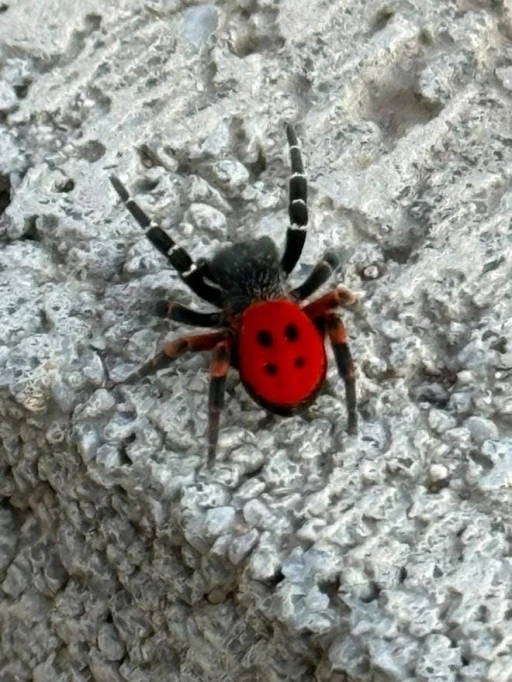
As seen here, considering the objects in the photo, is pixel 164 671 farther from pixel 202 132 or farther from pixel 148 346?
pixel 202 132

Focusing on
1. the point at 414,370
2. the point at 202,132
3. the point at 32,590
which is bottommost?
the point at 32,590

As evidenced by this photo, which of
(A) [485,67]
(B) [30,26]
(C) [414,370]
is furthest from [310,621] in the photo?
(B) [30,26]

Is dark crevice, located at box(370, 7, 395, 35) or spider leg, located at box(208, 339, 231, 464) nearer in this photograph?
spider leg, located at box(208, 339, 231, 464)

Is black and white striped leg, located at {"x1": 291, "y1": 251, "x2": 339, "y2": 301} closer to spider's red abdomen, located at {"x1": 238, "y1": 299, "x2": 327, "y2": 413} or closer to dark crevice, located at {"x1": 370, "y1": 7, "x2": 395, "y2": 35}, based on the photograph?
spider's red abdomen, located at {"x1": 238, "y1": 299, "x2": 327, "y2": 413}

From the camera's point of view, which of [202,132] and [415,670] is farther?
[202,132]

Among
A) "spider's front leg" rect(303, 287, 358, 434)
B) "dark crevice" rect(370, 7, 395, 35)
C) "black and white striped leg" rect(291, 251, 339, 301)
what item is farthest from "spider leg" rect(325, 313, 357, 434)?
"dark crevice" rect(370, 7, 395, 35)

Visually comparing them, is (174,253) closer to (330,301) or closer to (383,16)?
(330,301)

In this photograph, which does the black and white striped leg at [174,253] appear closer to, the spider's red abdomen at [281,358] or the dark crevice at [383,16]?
the spider's red abdomen at [281,358]
